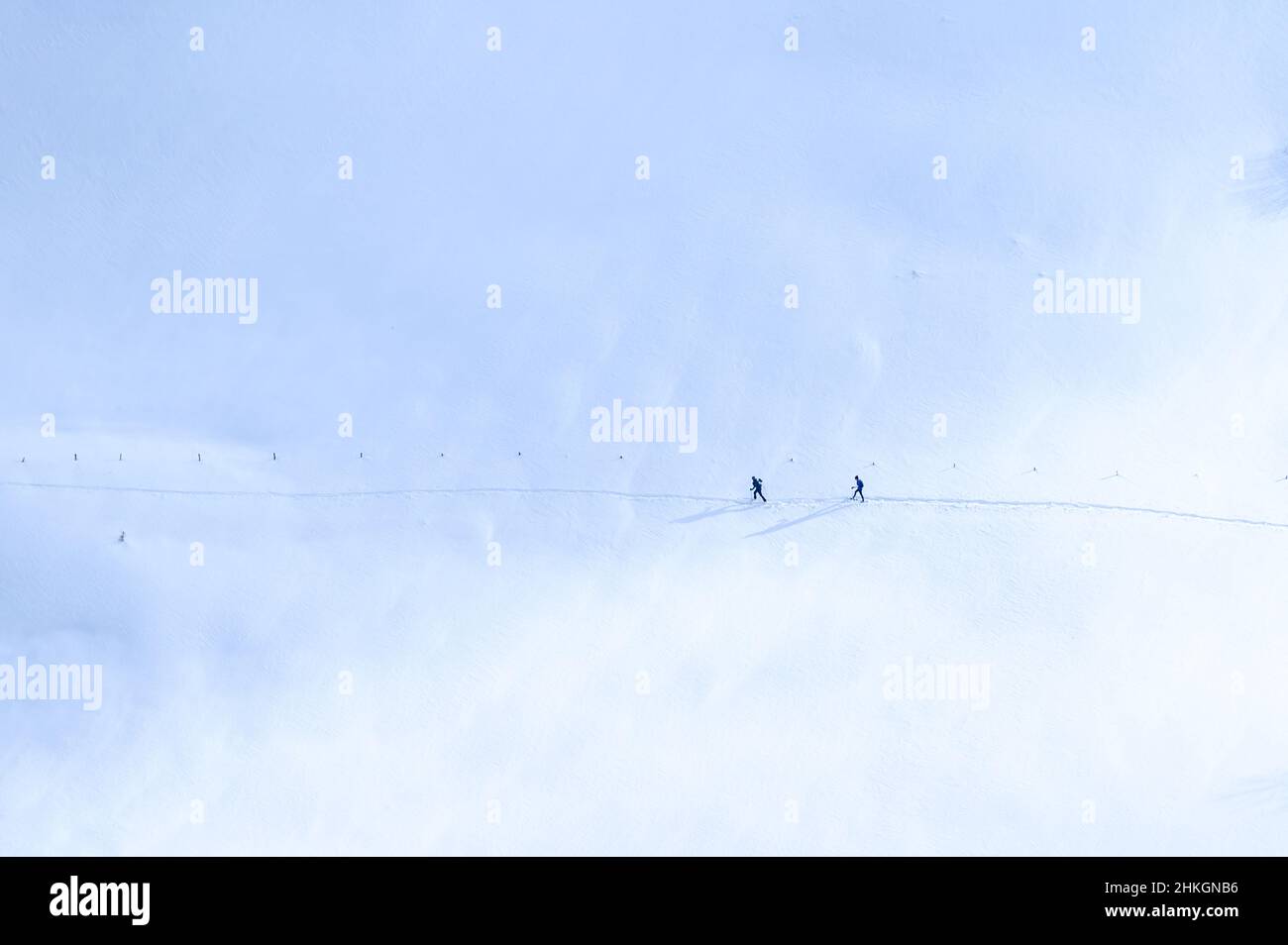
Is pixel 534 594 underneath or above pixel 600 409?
underneath

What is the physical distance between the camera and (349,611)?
145ft

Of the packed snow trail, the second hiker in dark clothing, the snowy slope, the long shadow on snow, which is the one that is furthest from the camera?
the packed snow trail

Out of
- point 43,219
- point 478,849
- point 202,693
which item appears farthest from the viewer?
point 43,219

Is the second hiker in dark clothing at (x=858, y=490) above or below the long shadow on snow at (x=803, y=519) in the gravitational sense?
above

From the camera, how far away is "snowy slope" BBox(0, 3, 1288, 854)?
41.4 meters

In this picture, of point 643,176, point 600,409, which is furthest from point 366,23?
point 600,409

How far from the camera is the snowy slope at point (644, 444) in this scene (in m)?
41.4

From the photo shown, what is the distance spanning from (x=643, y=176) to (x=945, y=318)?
1072cm

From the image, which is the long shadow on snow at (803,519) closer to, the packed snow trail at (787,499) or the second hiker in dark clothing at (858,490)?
the packed snow trail at (787,499)

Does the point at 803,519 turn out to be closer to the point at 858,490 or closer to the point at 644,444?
the point at 858,490

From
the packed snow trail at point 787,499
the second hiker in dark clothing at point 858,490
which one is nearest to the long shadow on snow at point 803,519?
the packed snow trail at point 787,499

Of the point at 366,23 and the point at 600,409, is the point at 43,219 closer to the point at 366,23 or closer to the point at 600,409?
the point at 366,23

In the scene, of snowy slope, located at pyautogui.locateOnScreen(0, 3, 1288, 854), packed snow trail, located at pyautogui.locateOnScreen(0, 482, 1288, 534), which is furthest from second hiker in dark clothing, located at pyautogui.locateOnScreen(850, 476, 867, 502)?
snowy slope, located at pyautogui.locateOnScreen(0, 3, 1288, 854)

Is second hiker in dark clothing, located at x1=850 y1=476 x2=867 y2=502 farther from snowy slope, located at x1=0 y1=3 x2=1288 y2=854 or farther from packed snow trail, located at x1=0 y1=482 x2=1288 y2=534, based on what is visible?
snowy slope, located at x1=0 y1=3 x2=1288 y2=854
